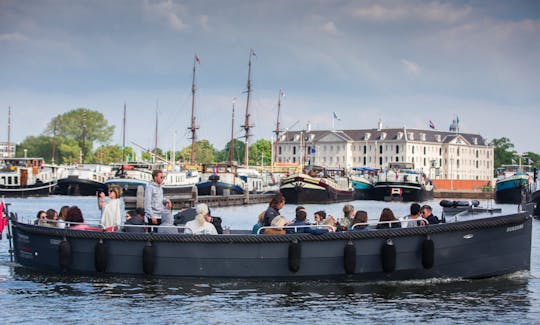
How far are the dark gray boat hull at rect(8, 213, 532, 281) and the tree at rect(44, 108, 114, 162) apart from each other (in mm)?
171020

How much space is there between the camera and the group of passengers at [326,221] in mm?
19391

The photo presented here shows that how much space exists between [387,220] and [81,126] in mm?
174402

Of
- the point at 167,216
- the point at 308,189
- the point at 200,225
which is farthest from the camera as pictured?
the point at 308,189

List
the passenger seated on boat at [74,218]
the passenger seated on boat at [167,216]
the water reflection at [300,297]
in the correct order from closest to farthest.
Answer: the water reflection at [300,297]
the passenger seated on boat at [167,216]
the passenger seated on boat at [74,218]

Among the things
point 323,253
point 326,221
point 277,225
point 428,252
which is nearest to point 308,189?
point 326,221

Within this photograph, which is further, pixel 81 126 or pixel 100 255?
pixel 81 126

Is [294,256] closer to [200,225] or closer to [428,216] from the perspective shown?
[200,225]

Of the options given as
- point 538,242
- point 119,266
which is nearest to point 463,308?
point 119,266

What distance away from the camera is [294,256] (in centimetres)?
1931

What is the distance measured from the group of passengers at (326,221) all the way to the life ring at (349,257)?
466mm

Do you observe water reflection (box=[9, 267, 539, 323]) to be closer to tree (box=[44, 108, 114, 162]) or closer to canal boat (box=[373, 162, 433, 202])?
canal boat (box=[373, 162, 433, 202])

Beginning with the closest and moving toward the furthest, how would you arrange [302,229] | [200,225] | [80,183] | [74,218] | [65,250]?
[302,229] < [200,225] < [65,250] < [74,218] < [80,183]

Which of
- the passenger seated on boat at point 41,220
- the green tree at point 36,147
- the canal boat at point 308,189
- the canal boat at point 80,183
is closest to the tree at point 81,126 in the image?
A: the green tree at point 36,147

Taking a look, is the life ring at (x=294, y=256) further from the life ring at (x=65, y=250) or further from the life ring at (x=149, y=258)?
the life ring at (x=65, y=250)
